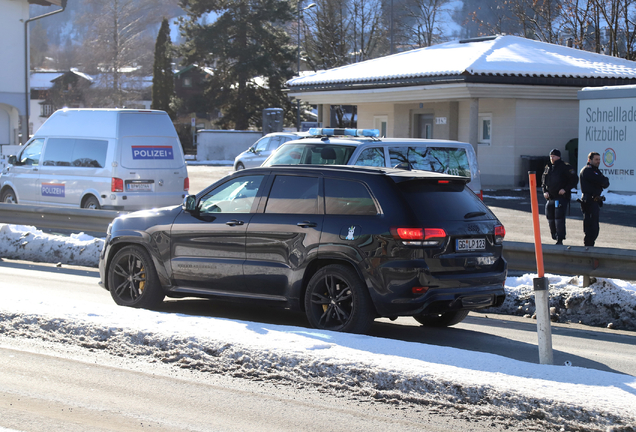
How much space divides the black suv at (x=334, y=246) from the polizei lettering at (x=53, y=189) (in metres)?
8.14

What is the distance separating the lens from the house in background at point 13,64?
39406mm

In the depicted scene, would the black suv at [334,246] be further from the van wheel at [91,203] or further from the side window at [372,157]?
the van wheel at [91,203]

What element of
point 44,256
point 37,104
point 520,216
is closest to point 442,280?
point 44,256

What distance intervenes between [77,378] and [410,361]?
96.9 inches

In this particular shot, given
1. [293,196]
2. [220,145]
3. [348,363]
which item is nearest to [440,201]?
[293,196]

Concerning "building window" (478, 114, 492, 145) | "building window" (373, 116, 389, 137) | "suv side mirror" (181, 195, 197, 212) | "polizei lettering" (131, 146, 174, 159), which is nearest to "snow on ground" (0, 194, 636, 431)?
"suv side mirror" (181, 195, 197, 212)

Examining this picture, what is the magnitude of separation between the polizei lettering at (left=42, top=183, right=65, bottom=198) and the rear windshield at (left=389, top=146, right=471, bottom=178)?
24.9 feet

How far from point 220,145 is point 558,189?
1438 inches

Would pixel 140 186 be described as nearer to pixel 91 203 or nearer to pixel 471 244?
pixel 91 203

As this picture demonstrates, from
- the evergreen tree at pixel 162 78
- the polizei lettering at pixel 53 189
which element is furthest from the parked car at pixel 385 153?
the evergreen tree at pixel 162 78

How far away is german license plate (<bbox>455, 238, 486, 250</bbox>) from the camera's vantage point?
721 cm

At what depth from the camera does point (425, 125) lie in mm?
31109

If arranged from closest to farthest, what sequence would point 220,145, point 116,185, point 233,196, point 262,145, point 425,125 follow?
point 233,196 → point 116,185 → point 262,145 → point 425,125 → point 220,145

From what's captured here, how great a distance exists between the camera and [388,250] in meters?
7.05
